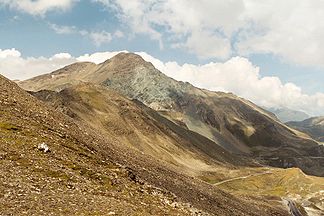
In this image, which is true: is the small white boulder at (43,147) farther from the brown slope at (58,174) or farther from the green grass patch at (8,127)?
the green grass patch at (8,127)

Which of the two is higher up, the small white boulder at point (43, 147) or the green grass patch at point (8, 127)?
the green grass patch at point (8, 127)

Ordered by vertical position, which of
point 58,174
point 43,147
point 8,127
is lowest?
point 58,174

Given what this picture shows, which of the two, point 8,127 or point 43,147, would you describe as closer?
point 43,147

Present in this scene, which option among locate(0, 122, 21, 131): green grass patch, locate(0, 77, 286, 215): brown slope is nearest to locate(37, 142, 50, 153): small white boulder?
Answer: locate(0, 77, 286, 215): brown slope

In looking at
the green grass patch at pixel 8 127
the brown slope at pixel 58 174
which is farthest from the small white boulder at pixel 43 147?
the green grass patch at pixel 8 127

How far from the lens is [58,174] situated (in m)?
39.8

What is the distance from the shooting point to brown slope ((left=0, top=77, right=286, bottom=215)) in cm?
3219

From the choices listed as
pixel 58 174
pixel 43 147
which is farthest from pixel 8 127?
pixel 58 174

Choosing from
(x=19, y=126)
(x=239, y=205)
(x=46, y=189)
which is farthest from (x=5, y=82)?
(x=239, y=205)

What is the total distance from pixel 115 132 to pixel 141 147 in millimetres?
13547

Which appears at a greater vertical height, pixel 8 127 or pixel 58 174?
pixel 8 127

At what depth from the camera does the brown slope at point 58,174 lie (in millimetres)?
32188

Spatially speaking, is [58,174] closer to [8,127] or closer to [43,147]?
[43,147]

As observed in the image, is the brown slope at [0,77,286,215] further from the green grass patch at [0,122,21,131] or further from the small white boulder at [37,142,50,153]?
the small white boulder at [37,142,50,153]
